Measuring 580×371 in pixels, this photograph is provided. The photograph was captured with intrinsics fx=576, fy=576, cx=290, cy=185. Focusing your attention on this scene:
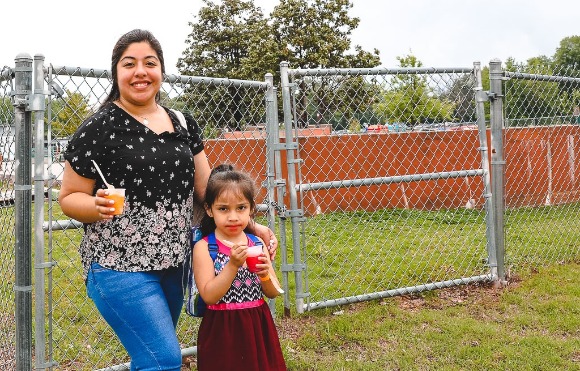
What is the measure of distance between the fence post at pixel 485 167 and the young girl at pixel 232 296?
124 inches

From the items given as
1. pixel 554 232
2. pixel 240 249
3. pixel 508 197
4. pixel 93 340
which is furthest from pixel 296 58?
pixel 240 249

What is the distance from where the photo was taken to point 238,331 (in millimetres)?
2508

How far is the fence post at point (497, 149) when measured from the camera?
5.16m

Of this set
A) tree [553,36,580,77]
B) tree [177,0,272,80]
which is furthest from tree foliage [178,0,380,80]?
tree [553,36,580,77]

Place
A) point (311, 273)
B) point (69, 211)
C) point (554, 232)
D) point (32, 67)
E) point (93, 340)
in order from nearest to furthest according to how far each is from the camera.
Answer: point (69, 211) → point (32, 67) → point (93, 340) → point (311, 273) → point (554, 232)

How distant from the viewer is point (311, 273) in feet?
20.3

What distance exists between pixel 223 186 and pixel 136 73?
1.94 ft

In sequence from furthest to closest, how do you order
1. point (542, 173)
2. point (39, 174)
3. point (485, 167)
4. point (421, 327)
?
point (542, 173)
point (485, 167)
point (421, 327)
point (39, 174)

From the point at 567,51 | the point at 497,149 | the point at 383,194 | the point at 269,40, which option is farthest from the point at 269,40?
the point at 567,51

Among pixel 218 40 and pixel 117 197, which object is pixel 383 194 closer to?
pixel 117 197

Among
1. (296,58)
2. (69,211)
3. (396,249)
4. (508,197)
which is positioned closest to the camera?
(69,211)

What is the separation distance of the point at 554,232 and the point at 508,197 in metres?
3.10

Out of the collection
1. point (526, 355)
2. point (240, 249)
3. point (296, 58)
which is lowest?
point (526, 355)

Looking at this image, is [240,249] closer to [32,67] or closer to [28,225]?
[28,225]
